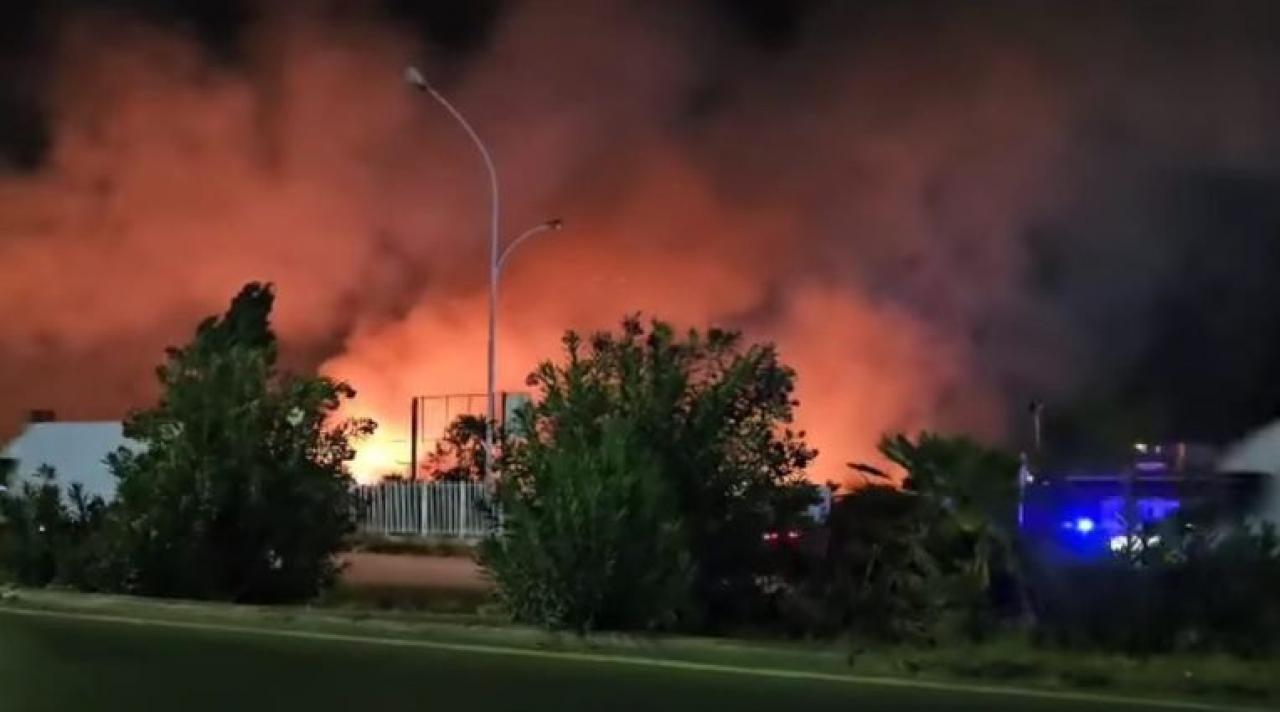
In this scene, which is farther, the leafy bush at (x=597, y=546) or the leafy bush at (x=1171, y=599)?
the leafy bush at (x=597, y=546)

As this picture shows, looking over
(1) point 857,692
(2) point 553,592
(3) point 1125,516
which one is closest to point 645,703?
(1) point 857,692

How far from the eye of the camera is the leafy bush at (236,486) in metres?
16.8

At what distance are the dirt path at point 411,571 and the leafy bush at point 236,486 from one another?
1.20 m

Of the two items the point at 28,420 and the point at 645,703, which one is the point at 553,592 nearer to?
the point at 645,703

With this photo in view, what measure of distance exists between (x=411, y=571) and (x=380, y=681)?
13.8 metres

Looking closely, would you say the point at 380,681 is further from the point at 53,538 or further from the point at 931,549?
the point at 53,538

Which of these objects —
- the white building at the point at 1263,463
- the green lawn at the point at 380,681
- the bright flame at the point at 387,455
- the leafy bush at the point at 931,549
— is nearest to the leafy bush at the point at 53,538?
the green lawn at the point at 380,681

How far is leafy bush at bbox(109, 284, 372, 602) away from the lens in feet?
55.1

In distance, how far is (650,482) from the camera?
519 inches

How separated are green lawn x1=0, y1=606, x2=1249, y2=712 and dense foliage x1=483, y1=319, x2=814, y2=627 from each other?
3.60 ft

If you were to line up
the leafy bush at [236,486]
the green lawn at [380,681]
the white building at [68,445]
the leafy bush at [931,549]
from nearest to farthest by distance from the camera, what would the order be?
the green lawn at [380,681] → the leafy bush at [931,549] → the leafy bush at [236,486] → the white building at [68,445]

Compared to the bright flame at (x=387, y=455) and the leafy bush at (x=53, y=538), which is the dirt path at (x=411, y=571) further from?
the bright flame at (x=387, y=455)

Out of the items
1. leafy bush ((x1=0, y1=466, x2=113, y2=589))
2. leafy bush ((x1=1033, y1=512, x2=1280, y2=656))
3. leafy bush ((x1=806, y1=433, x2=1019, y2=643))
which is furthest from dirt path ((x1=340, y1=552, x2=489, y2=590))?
leafy bush ((x1=1033, y1=512, x2=1280, y2=656))

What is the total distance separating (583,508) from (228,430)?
564 centimetres
